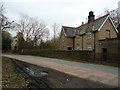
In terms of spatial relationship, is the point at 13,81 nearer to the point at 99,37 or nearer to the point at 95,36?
the point at 99,37

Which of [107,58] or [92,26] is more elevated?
[92,26]

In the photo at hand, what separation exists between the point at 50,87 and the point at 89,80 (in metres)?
2.48

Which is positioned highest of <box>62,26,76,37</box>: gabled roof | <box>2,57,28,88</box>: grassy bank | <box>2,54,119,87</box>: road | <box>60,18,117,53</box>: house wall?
A: <box>62,26,76,37</box>: gabled roof

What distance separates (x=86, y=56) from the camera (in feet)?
51.9

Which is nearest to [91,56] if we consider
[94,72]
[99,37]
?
[99,37]

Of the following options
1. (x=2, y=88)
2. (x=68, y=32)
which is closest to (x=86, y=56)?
(x=2, y=88)

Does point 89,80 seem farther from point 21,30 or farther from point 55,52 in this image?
point 21,30

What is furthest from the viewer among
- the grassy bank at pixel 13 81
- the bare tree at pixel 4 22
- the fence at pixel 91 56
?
the bare tree at pixel 4 22

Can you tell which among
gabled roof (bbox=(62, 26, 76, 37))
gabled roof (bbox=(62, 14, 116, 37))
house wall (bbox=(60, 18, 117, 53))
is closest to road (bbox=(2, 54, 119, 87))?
house wall (bbox=(60, 18, 117, 53))

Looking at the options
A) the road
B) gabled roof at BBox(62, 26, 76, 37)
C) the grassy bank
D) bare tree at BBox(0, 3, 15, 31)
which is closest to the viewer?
the road

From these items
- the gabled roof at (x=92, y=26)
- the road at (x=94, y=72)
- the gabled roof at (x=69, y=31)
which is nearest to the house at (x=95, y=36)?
the gabled roof at (x=92, y=26)

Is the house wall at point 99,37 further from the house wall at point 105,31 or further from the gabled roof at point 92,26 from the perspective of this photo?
the gabled roof at point 92,26

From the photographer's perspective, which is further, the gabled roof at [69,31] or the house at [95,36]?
the gabled roof at [69,31]

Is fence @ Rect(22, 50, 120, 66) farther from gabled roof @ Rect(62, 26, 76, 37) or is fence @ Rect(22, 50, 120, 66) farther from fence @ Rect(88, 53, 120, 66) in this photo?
gabled roof @ Rect(62, 26, 76, 37)
